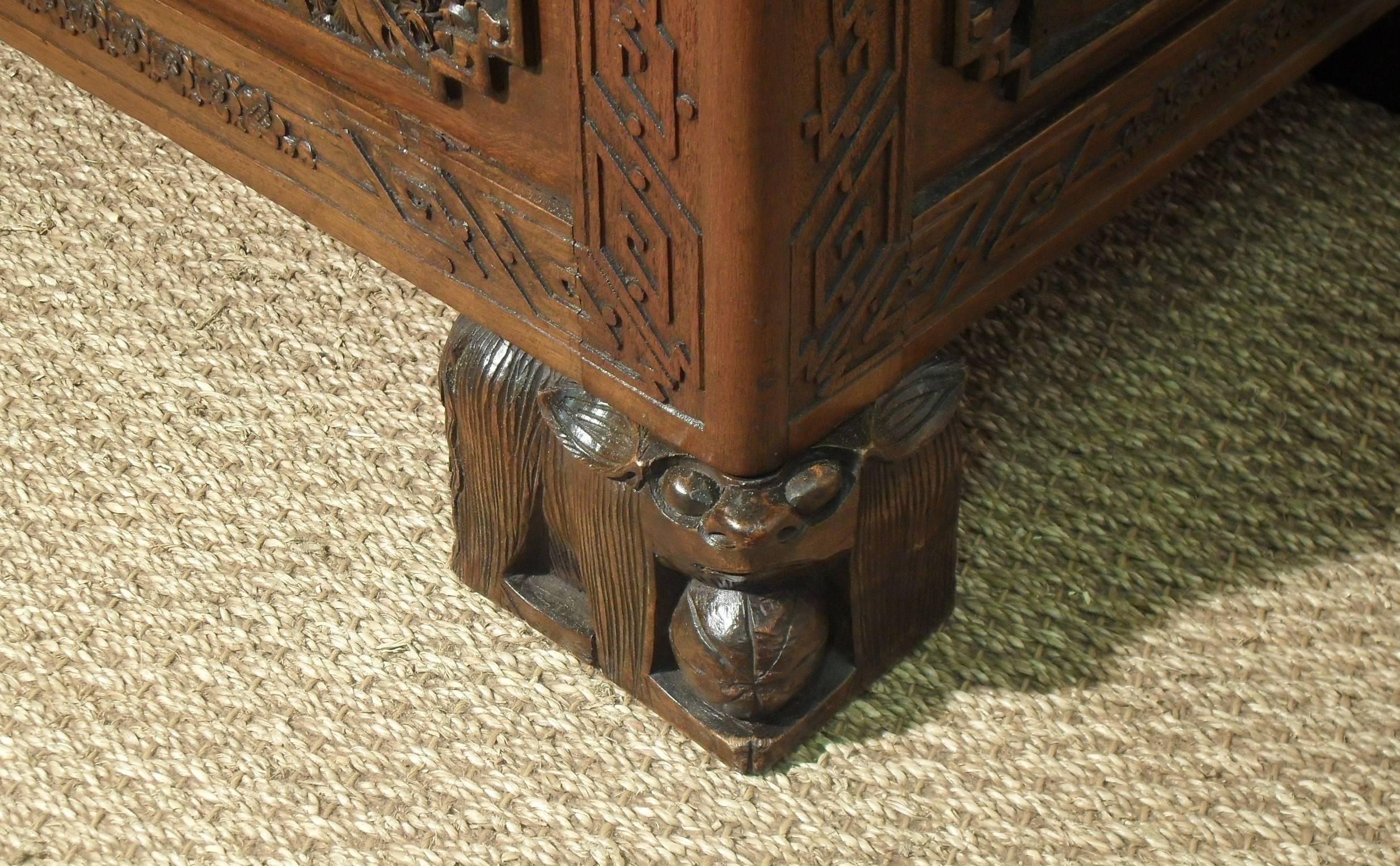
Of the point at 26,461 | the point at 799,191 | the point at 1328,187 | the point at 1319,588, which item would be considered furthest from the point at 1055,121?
the point at 26,461

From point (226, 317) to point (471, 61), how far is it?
47 cm

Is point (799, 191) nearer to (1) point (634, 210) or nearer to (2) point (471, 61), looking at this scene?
(1) point (634, 210)

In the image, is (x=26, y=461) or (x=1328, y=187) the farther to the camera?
(x=1328, y=187)

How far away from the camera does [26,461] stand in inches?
47.1

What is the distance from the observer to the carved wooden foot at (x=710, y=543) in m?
0.95

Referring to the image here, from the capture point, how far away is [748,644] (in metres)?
0.98

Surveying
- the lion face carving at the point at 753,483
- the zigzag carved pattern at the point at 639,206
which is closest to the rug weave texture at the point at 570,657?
the lion face carving at the point at 753,483

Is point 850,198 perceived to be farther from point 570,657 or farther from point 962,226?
point 570,657

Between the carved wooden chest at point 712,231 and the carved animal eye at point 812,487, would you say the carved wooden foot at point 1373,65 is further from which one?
the carved animal eye at point 812,487

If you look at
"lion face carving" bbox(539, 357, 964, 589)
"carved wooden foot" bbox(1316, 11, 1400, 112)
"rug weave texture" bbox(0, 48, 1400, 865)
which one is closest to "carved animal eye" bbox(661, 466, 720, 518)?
"lion face carving" bbox(539, 357, 964, 589)

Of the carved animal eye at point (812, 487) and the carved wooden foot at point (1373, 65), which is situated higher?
the carved animal eye at point (812, 487)

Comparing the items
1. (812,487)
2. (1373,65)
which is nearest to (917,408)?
(812,487)

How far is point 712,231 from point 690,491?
0.52 ft

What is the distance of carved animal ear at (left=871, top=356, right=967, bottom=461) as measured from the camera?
975mm
